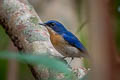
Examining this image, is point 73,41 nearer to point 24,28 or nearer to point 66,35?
point 66,35

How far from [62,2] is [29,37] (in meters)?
3.28

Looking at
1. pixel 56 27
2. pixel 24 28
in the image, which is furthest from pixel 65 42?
pixel 24 28

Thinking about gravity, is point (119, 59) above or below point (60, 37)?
above

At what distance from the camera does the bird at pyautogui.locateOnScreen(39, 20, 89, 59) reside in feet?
14.2

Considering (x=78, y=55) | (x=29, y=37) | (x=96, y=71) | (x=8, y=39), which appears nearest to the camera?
(x=96, y=71)

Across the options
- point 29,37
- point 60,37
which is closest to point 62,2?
point 60,37

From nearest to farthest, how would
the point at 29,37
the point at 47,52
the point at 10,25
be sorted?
the point at 47,52 < the point at 29,37 < the point at 10,25

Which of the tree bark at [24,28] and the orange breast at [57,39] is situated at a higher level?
the tree bark at [24,28]

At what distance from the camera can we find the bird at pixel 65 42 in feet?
14.2

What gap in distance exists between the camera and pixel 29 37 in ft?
9.92

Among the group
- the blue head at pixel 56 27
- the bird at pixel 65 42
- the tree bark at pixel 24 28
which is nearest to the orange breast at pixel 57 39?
the bird at pixel 65 42

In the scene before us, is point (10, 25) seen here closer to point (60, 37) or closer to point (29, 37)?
point (29, 37)

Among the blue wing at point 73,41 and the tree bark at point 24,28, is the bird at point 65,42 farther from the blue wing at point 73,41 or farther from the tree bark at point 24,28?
the tree bark at point 24,28

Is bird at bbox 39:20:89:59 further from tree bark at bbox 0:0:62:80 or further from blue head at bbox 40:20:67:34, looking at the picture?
tree bark at bbox 0:0:62:80
